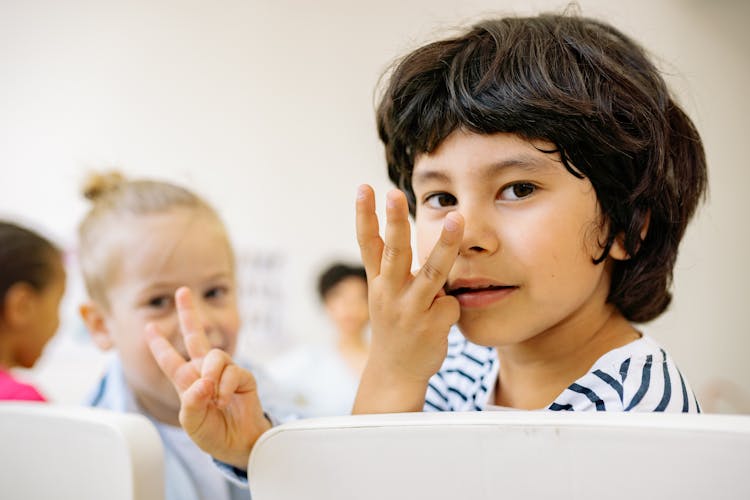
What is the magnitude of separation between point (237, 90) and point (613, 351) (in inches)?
113

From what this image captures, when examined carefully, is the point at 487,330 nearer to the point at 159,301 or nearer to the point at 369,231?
the point at 369,231

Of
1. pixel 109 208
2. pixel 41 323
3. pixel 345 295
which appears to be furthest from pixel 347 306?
pixel 109 208

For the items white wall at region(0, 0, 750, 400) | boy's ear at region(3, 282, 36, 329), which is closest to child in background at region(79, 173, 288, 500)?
boy's ear at region(3, 282, 36, 329)

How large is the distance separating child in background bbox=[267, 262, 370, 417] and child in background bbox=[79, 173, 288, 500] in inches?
53.2

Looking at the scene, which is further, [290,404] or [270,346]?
[270,346]

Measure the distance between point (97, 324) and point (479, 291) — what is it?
0.70m

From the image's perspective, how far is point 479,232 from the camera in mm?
666

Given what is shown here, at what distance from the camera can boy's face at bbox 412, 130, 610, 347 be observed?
67 cm

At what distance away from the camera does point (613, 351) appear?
2.31ft

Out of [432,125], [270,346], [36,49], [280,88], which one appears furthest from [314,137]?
[432,125]

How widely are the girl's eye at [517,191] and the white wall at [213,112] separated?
2.27 metres

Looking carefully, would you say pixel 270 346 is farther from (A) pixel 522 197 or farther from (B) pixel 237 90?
(A) pixel 522 197

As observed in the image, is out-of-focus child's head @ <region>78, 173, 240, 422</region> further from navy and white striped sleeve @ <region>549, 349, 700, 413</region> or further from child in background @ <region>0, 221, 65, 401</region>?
navy and white striped sleeve @ <region>549, 349, 700, 413</region>

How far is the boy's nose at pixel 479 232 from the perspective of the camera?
665mm
